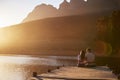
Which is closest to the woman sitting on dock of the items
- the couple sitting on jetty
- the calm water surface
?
the couple sitting on jetty

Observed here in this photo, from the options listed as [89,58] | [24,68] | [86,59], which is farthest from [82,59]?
[24,68]

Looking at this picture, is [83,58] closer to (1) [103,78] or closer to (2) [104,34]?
(1) [103,78]

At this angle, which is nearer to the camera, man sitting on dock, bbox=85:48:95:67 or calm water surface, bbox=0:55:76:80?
man sitting on dock, bbox=85:48:95:67

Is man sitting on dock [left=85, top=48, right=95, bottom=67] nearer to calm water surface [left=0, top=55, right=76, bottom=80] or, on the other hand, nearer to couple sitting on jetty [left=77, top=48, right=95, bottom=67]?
couple sitting on jetty [left=77, top=48, right=95, bottom=67]

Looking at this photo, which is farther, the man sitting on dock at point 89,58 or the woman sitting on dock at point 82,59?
the woman sitting on dock at point 82,59

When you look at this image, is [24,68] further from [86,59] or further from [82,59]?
[86,59]

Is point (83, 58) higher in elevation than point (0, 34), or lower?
lower

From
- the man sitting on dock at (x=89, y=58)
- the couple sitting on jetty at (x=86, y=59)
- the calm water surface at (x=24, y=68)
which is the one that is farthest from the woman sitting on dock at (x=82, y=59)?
the calm water surface at (x=24, y=68)

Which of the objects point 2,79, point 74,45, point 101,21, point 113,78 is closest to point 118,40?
point 101,21

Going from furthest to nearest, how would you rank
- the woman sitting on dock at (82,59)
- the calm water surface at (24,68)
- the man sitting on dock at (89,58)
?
the calm water surface at (24,68) → the woman sitting on dock at (82,59) → the man sitting on dock at (89,58)

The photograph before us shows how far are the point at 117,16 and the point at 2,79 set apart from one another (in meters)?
35.9

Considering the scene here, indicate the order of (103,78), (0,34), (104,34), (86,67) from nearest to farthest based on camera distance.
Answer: (103,78), (86,67), (104,34), (0,34)

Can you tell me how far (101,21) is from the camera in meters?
79.6

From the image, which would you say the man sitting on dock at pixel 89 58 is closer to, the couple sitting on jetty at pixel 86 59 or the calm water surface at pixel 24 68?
the couple sitting on jetty at pixel 86 59
